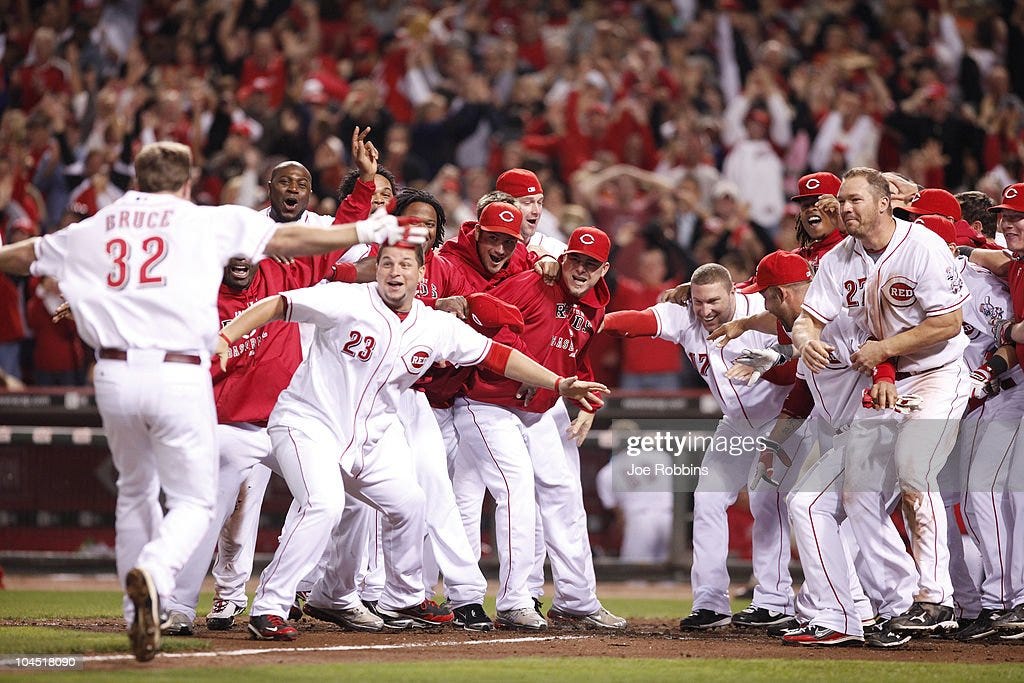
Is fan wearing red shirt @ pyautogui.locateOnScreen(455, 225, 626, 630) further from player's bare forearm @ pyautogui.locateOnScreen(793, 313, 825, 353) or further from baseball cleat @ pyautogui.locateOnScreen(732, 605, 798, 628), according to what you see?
player's bare forearm @ pyautogui.locateOnScreen(793, 313, 825, 353)

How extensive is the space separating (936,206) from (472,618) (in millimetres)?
3556

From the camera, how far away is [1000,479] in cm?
765

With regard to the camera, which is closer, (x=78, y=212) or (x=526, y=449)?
(x=526, y=449)

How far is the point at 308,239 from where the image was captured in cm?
586

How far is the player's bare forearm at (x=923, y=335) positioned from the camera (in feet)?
22.3

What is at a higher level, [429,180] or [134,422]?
[429,180]

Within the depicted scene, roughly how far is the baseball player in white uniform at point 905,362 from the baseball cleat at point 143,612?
332cm

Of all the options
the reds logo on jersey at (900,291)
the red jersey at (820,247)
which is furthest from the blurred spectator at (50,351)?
the reds logo on jersey at (900,291)

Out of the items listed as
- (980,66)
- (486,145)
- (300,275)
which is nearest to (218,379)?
(300,275)

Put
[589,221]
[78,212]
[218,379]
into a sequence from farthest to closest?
[589,221] < [78,212] < [218,379]

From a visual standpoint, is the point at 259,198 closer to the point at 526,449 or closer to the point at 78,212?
the point at 78,212

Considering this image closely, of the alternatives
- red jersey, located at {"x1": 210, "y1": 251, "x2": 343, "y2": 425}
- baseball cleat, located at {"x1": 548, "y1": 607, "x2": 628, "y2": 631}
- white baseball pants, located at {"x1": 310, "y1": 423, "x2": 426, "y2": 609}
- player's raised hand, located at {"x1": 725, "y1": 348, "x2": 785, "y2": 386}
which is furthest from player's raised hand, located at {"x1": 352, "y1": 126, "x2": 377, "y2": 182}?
baseball cleat, located at {"x1": 548, "y1": 607, "x2": 628, "y2": 631}

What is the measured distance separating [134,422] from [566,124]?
9.68 meters

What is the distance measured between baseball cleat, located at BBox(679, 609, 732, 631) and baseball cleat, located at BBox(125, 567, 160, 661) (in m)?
3.38
